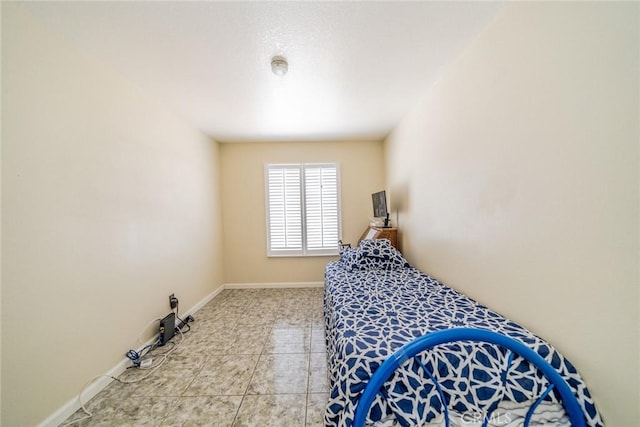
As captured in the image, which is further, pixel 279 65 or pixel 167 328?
pixel 167 328

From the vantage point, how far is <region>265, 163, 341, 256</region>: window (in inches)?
147

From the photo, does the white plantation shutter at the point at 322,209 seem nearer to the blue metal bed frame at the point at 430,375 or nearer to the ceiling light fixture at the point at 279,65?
the ceiling light fixture at the point at 279,65

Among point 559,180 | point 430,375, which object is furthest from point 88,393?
point 559,180

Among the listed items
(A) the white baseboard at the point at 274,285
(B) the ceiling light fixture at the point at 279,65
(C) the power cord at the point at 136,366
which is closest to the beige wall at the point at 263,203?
(A) the white baseboard at the point at 274,285

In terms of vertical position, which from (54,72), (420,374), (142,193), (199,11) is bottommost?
(420,374)

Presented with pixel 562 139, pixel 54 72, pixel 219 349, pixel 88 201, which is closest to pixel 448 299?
pixel 562 139

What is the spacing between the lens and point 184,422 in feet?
4.31

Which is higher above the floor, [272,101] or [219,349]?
[272,101]

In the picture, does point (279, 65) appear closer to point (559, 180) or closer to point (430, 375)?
point (559, 180)

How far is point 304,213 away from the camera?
147 inches

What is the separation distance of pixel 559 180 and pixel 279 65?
5.98 feet

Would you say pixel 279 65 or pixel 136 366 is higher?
pixel 279 65

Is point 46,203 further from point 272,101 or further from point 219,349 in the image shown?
point 272,101

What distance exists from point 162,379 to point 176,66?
2.41 meters
